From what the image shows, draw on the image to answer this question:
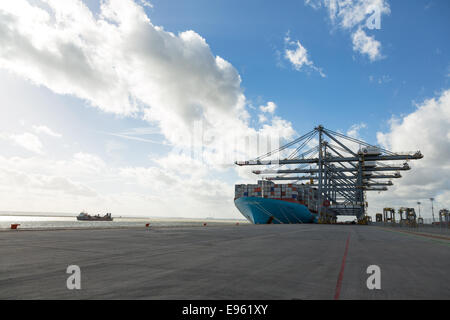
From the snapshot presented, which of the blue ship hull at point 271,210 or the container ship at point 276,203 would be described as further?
the container ship at point 276,203

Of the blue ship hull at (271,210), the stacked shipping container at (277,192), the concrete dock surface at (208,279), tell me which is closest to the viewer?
the concrete dock surface at (208,279)

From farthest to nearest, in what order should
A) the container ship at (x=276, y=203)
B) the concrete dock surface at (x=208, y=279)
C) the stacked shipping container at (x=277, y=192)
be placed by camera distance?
the stacked shipping container at (x=277, y=192) < the container ship at (x=276, y=203) < the concrete dock surface at (x=208, y=279)

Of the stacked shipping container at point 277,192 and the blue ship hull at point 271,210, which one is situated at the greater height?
the stacked shipping container at point 277,192

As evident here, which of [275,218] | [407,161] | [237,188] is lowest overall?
[275,218]

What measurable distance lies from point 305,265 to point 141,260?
5226 millimetres

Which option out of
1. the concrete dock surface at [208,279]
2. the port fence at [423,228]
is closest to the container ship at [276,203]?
the port fence at [423,228]

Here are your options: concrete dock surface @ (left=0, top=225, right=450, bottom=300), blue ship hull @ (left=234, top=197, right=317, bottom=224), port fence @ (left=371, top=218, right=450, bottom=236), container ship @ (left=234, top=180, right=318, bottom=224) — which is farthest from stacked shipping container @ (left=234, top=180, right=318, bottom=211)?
concrete dock surface @ (left=0, top=225, right=450, bottom=300)

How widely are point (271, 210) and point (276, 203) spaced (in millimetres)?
2528

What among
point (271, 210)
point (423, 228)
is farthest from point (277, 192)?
point (423, 228)

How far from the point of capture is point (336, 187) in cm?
9612

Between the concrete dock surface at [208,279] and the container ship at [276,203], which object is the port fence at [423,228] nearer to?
the container ship at [276,203]

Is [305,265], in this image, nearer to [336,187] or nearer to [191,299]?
[191,299]

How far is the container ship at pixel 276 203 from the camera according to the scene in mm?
63625
